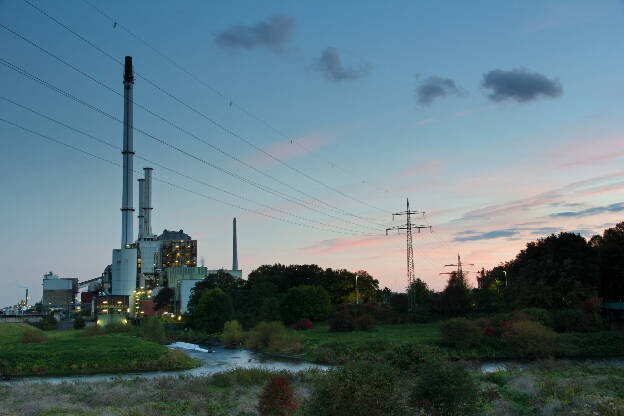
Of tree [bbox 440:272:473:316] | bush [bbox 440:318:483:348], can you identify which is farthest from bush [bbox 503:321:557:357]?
tree [bbox 440:272:473:316]

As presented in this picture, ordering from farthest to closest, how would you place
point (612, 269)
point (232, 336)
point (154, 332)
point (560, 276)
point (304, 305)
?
point (304, 305), point (154, 332), point (232, 336), point (612, 269), point (560, 276)

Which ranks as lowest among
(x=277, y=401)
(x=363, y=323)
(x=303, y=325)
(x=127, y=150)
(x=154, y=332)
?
(x=154, y=332)

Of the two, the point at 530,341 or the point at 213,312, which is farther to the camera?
the point at 213,312

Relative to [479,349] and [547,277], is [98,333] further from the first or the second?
[547,277]

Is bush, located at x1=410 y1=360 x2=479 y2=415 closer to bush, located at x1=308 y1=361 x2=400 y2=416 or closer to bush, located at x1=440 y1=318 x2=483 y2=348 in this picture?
bush, located at x1=308 y1=361 x2=400 y2=416

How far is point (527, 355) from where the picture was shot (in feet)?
218

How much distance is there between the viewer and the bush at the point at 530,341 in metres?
65.8

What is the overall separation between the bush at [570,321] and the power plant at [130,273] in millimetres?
96883

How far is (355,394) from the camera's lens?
20.8 m

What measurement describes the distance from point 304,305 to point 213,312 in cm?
1949

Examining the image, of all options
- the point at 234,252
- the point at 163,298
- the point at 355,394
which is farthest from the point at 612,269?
the point at 234,252

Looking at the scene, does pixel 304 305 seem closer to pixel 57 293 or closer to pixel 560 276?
pixel 560 276

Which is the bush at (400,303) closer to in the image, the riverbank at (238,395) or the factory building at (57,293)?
the riverbank at (238,395)

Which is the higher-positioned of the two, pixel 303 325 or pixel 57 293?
pixel 57 293
